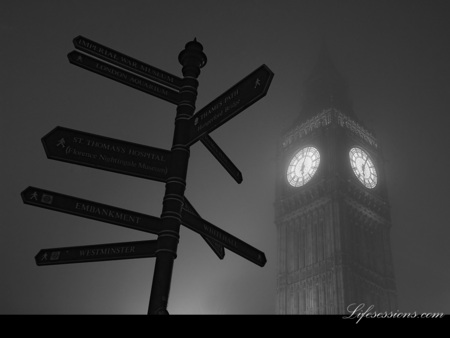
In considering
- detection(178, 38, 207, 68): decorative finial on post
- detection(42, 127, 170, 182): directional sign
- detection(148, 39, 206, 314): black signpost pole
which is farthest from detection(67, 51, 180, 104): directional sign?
detection(42, 127, 170, 182): directional sign

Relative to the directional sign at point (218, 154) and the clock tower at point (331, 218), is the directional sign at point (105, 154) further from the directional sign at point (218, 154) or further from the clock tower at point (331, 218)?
the clock tower at point (331, 218)

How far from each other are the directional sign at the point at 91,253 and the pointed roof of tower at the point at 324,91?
5784 cm

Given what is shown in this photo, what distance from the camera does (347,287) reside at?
49.3 m

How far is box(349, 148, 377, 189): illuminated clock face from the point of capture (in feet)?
188

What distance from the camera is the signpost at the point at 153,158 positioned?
18.5 ft

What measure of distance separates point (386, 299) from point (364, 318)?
5461 cm

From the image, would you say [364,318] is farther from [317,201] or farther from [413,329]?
[317,201]

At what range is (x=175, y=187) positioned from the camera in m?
5.74

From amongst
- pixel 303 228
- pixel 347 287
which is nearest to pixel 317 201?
pixel 303 228

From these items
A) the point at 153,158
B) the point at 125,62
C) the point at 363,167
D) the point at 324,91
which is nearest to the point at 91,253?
the point at 153,158

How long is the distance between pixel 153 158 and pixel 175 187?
0.56m

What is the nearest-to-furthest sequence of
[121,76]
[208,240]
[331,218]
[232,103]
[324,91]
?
1. [232,103]
2. [208,240]
3. [121,76]
4. [331,218]
5. [324,91]

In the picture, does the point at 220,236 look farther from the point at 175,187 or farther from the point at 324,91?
the point at 324,91

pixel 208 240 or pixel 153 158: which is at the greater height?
pixel 153 158
